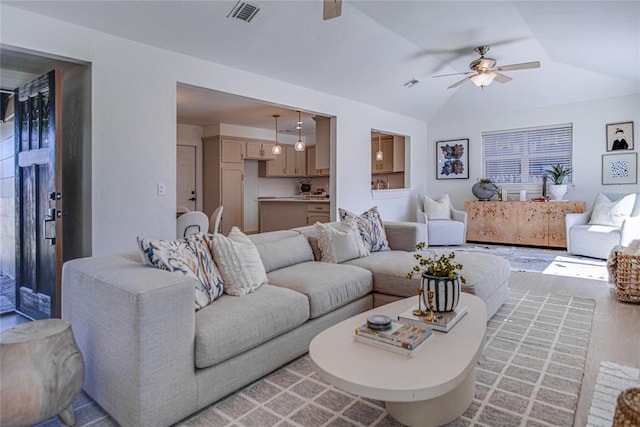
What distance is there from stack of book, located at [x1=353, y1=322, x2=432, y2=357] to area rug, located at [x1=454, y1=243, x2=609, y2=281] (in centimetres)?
391

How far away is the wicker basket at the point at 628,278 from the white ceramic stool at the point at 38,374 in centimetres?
434

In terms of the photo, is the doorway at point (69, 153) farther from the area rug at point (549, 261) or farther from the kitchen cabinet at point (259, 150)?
the area rug at point (549, 261)

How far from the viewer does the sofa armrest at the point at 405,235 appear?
3.93m

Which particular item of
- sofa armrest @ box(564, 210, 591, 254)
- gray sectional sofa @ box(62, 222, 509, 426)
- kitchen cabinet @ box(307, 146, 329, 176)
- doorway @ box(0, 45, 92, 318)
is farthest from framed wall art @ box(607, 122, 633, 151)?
doorway @ box(0, 45, 92, 318)

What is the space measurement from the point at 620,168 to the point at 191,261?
702cm

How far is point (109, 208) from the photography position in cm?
314

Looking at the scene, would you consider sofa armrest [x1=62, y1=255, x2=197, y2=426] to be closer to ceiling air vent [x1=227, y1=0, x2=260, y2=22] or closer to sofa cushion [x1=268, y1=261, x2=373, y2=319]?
sofa cushion [x1=268, y1=261, x2=373, y2=319]

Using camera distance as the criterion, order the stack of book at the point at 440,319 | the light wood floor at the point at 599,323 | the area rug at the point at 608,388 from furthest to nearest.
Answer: the light wood floor at the point at 599,323 → the stack of book at the point at 440,319 → the area rug at the point at 608,388

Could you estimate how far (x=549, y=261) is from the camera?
5.52 m

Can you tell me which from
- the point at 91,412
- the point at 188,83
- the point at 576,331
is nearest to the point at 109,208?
the point at 188,83

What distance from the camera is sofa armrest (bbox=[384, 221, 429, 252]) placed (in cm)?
393

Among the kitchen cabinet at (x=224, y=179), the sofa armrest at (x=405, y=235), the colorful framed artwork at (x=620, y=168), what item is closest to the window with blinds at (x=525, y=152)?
the colorful framed artwork at (x=620, y=168)

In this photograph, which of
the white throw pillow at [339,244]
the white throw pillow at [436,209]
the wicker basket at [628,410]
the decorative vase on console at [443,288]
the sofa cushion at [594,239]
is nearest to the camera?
the wicker basket at [628,410]

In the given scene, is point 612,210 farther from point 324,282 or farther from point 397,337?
point 397,337
